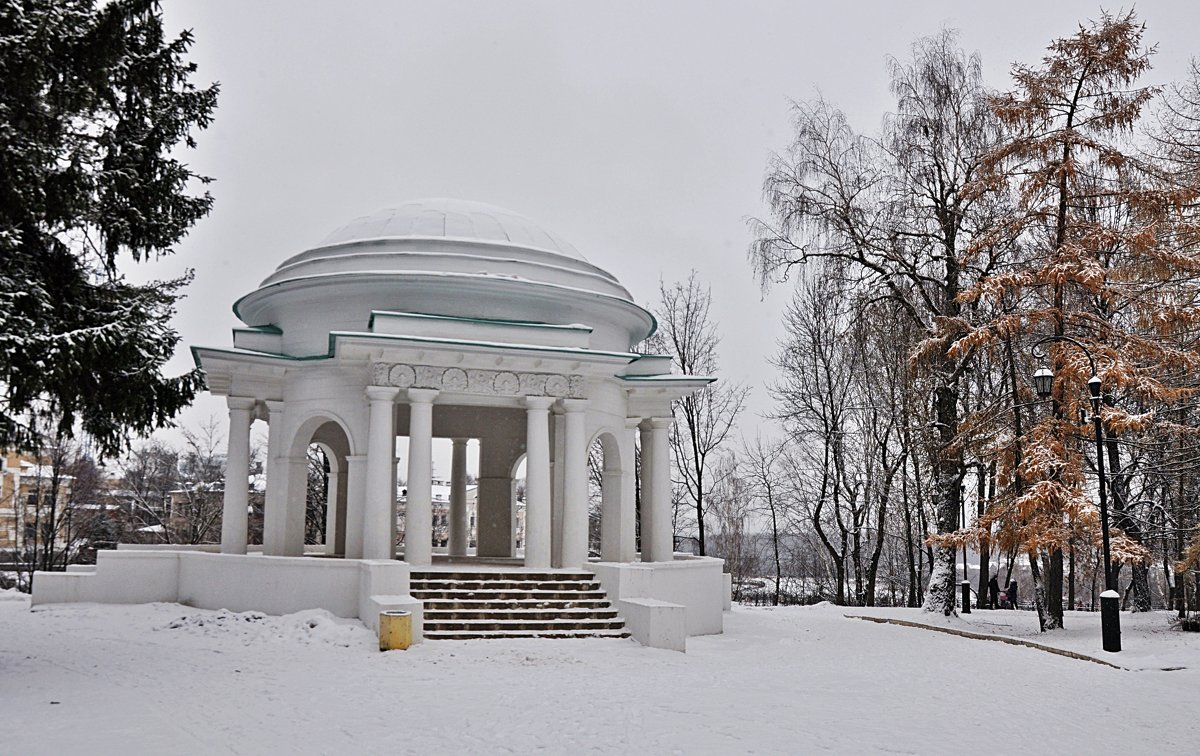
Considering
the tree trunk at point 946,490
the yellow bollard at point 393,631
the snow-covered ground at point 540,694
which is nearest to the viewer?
the snow-covered ground at point 540,694

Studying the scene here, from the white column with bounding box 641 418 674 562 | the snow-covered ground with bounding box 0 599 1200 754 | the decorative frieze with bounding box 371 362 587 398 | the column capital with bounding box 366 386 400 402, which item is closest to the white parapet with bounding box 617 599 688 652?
the snow-covered ground with bounding box 0 599 1200 754

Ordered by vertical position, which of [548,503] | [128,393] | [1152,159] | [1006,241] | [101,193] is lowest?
[548,503]

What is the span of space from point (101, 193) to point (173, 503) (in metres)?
46.1

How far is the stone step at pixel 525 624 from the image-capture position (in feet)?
48.9

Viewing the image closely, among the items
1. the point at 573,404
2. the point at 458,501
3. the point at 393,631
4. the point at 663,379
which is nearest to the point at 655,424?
the point at 663,379

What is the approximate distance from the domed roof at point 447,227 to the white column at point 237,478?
3.93 m

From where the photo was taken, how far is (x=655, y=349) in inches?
1454

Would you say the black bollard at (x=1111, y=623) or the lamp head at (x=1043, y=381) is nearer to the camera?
the black bollard at (x=1111, y=623)

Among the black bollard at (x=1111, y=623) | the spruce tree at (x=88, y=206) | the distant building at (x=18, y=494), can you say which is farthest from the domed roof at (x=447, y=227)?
the distant building at (x=18, y=494)

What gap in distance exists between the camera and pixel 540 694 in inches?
415

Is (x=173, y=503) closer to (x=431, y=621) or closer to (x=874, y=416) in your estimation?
(x=874, y=416)

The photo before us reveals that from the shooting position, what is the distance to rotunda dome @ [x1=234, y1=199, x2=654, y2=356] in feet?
61.6

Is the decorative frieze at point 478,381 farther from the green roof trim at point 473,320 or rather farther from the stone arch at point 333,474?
the stone arch at point 333,474

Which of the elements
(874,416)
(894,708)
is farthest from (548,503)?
(874,416)
